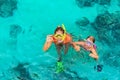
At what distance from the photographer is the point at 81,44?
571 centimetres

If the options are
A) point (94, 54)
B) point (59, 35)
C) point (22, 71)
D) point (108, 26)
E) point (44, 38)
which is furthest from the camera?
point (108, 26)

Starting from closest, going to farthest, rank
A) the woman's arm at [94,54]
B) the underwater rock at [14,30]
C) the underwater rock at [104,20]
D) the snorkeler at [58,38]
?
1. the snorkeler at [58,38]
2. the woman's arm at [94,54]
3. the underwater rock at [14,30]
4. the underwater rock at [104,20]

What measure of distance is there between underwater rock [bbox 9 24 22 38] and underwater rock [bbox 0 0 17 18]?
0.72ft

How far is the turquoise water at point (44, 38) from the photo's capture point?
20.4ft

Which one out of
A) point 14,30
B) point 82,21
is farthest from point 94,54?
point 14,30

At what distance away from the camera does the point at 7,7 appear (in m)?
6.58

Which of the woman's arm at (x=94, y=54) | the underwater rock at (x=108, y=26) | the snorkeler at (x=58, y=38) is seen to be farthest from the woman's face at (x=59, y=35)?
the underwater rock at (x=108, y=26)

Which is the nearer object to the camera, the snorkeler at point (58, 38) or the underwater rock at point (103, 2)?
the snorkeler at point (58, 38)

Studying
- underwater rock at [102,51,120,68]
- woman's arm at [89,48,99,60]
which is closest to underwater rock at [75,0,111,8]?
underwater rock at [102,51,120,68]

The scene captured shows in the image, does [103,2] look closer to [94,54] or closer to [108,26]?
[108,26]

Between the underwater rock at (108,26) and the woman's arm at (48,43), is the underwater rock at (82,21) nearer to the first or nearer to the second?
the underwater rock at (108,26)

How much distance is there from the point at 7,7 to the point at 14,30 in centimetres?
44

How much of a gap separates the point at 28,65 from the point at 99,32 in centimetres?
116

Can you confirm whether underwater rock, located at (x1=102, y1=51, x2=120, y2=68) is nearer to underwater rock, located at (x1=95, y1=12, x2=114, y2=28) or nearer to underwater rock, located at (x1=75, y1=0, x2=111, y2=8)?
underwater rock, located at (x1=95, y1=12, x2=114, y2=28)
